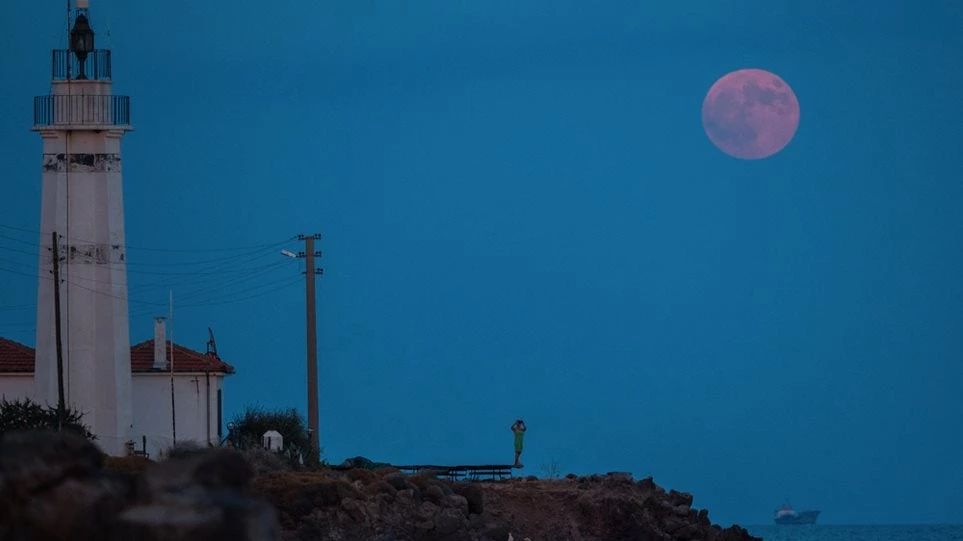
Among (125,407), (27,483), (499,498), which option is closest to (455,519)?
(499,498)

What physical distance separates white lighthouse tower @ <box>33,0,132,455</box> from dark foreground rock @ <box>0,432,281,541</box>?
37929mm

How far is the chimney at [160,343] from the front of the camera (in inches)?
2168

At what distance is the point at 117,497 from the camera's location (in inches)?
454

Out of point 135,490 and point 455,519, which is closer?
point 135,490

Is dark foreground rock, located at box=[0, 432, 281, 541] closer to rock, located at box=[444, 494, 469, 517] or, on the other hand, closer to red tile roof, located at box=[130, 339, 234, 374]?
rock, located at box=[444, 494, 469, 517]

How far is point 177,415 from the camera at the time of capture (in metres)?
54.3

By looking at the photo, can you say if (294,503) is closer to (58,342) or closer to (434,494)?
(434,494)

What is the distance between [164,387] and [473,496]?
15917mm

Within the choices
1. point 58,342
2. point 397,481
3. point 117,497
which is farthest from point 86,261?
point 117,497

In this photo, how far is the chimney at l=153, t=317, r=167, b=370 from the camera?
55.1m

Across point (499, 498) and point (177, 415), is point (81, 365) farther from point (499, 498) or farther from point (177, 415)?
point (499, 498)

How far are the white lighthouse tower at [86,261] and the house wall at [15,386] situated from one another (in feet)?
4.27

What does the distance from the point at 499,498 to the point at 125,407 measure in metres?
12.0

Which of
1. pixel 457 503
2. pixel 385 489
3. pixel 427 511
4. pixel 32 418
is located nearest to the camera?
pixel 427 511
